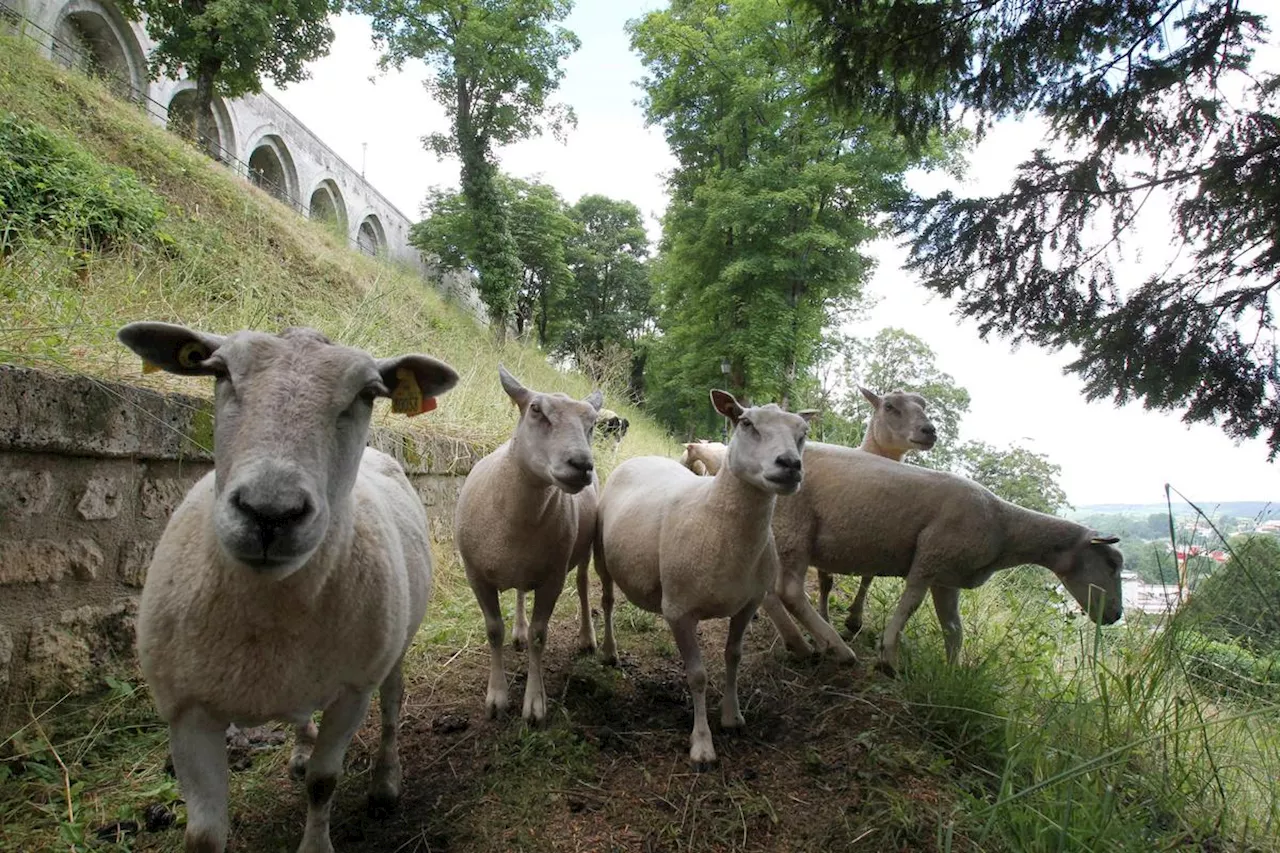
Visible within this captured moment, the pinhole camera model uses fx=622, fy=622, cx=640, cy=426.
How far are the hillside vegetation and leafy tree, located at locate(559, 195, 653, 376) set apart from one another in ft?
64.3

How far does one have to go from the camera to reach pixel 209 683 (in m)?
1.76

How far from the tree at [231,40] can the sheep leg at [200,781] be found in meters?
17.8

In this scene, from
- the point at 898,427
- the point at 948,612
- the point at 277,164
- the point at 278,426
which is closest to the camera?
the point at 278,426

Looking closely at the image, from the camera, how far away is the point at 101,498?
278 centimetres

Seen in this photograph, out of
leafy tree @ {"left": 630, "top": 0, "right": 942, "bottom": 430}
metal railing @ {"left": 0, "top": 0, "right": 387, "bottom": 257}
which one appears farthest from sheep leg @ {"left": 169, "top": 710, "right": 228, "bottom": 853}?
leafy tree @ {"left": 630, "top": 0, "right": 942, "bottom": 430}

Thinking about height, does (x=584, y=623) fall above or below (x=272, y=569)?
below

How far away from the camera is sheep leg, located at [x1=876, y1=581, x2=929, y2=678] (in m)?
3.73

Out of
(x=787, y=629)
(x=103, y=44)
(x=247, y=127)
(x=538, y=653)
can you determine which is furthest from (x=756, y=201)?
(x=247, y=127)

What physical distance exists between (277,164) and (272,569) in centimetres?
2995

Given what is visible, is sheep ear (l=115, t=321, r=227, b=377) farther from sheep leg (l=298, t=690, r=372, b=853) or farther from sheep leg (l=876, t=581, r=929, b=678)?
sheep leg (l=876, t=581, r=929, b=678)

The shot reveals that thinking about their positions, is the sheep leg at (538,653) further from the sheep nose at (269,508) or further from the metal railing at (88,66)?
the metal railing at (88,66)

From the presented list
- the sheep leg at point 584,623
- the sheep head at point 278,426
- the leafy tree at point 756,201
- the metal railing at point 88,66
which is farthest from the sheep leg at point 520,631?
the metal railing at point 88,66

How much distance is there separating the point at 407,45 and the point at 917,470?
26.0m

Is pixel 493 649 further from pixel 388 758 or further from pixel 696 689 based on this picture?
pixel 696 689
